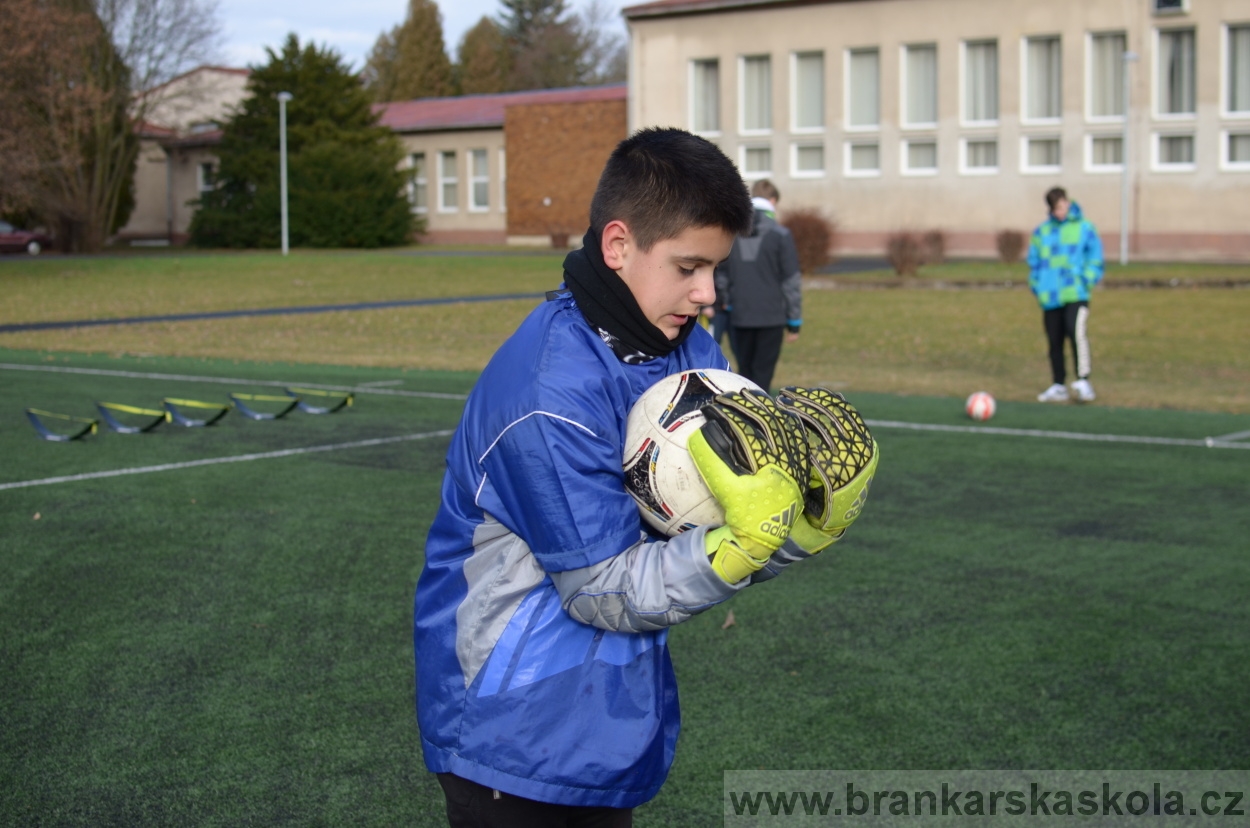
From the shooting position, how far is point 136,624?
6.15m

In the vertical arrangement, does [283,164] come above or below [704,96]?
below

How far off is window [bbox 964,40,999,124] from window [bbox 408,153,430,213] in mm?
27777

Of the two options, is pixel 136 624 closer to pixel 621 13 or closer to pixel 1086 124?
pixel 1086 124

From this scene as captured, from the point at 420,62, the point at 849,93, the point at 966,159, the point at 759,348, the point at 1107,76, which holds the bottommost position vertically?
the point at 759,348

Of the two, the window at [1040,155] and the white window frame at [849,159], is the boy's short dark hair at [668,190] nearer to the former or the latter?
the window at [1040,155]

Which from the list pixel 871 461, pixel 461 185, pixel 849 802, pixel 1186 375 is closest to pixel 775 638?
pixel 849 802

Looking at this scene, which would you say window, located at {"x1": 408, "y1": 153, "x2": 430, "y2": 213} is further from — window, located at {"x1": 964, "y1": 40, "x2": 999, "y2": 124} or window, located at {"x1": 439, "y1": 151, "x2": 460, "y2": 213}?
window, located at {"x1": 964, "y1": 40, "x2": 999, "y2": 124}

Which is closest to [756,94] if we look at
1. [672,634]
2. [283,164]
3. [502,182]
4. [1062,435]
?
[502,182]

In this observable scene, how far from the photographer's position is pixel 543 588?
251 cm

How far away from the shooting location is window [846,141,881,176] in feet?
159

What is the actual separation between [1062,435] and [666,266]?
9.88m

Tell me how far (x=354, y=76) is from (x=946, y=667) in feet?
183

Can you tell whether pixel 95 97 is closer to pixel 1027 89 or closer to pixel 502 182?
pixel 502 182

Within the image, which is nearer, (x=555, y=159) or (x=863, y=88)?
(x=863, y=88)
